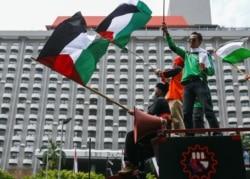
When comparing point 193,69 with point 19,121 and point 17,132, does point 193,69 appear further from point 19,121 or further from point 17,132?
point 19,121

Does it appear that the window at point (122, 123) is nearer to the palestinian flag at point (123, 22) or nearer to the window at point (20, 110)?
the window at point (20, 110)

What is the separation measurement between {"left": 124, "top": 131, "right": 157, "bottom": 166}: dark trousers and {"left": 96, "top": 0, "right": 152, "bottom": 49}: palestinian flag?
2371mm

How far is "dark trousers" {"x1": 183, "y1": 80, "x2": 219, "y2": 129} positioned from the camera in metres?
5.72

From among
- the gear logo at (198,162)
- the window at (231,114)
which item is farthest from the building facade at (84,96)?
the gear logo at (198,162)

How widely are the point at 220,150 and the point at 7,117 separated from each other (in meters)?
72.6

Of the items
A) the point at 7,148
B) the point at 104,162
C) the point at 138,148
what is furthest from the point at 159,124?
the point at 7,148

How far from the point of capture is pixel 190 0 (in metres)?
92.8

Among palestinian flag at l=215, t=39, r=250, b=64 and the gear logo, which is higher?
palestinian flag at l=215, t=39, r=250, b=64

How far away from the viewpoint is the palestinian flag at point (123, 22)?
7180 mm

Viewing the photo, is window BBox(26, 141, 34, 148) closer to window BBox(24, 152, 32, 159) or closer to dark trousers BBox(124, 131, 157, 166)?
window BBox(24, 152, 32, 159)

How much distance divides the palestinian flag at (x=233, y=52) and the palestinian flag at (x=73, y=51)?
2.93 m

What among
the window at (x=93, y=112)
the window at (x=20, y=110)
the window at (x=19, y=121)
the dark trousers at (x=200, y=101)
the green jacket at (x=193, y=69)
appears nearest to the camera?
the dark trousers at (x=200, y=101)

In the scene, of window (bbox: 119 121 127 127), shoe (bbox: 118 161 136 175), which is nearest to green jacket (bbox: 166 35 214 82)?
shoe (bbox: 118 161 136 175)

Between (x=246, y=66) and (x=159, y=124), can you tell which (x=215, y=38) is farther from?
(x=159, y=124)
